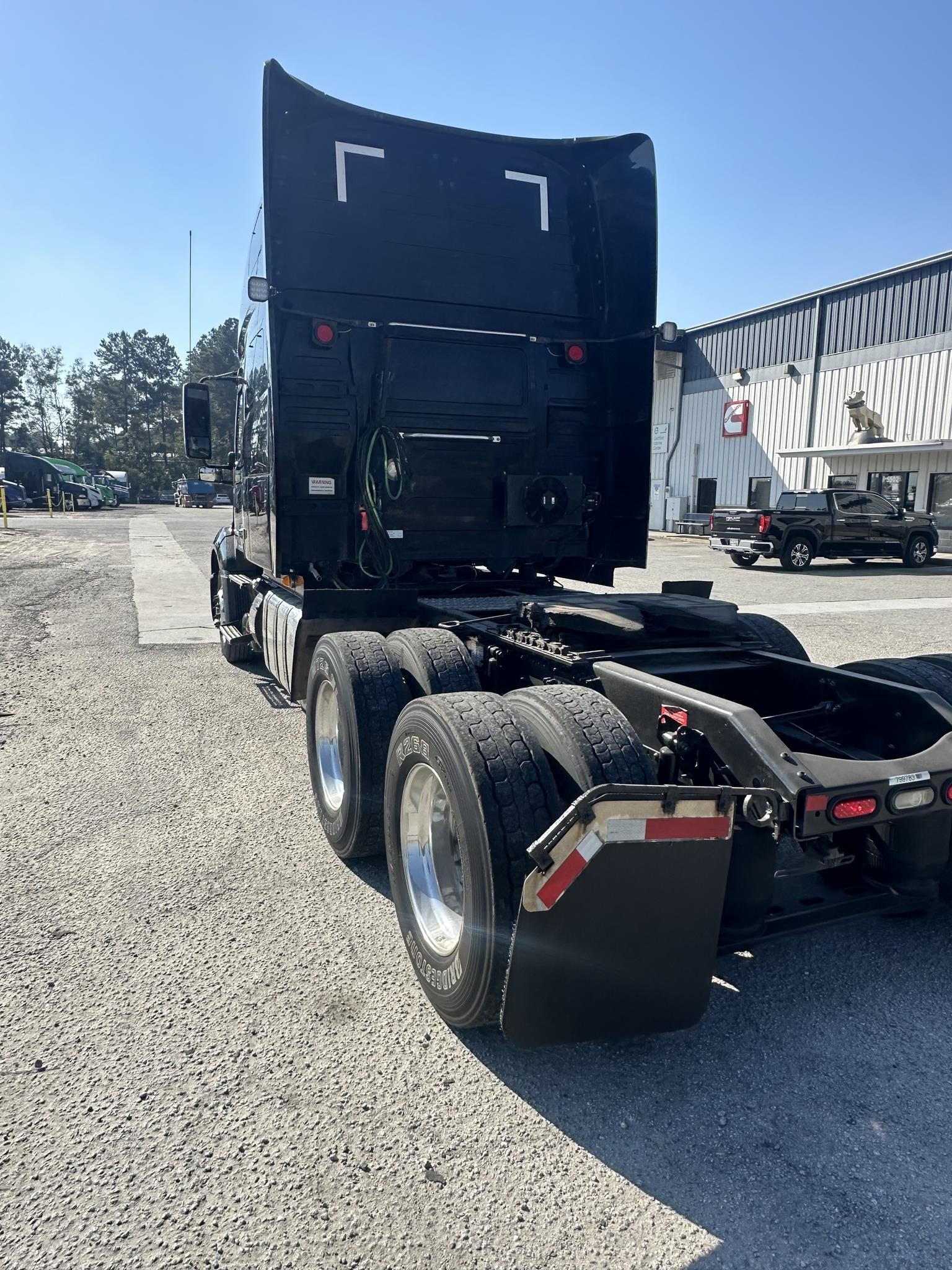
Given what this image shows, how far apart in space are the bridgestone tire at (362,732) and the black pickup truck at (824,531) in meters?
17.1

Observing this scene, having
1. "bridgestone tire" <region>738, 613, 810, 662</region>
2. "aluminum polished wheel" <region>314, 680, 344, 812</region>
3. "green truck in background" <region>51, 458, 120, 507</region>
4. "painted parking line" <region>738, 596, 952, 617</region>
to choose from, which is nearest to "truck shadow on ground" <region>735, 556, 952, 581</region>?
"painted parking line" <region>738, 596, 952, 617</region>

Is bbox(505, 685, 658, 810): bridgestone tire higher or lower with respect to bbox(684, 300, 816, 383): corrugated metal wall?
lower

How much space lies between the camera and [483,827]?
253 centimetres

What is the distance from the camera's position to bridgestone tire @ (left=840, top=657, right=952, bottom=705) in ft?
11.6

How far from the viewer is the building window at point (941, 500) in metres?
23.6

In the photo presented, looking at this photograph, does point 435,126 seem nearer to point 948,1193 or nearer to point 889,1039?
point 889,1039

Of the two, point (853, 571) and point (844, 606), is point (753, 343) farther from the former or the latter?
point (844, 606)

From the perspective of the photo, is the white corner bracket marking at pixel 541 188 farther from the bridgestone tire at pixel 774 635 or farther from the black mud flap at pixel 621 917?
the black mud flap at pixel 621 917

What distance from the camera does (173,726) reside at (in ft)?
20.6

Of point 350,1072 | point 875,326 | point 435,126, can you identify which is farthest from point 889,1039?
point 875,326

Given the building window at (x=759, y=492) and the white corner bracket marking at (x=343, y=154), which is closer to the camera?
the white corner bracket marking at (x=343, y=154)

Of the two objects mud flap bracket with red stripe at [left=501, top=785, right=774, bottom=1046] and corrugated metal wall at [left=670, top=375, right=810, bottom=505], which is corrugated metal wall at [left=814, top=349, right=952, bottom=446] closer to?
corrugated metal wall at [left=670, top=375, right=810, bottom=505]

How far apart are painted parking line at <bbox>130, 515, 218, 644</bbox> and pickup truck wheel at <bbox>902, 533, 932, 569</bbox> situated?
16.5 meters

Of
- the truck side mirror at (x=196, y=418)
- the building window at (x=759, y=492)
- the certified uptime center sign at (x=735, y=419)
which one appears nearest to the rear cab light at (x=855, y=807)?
the truck side mirror at (x=196, y=418)
